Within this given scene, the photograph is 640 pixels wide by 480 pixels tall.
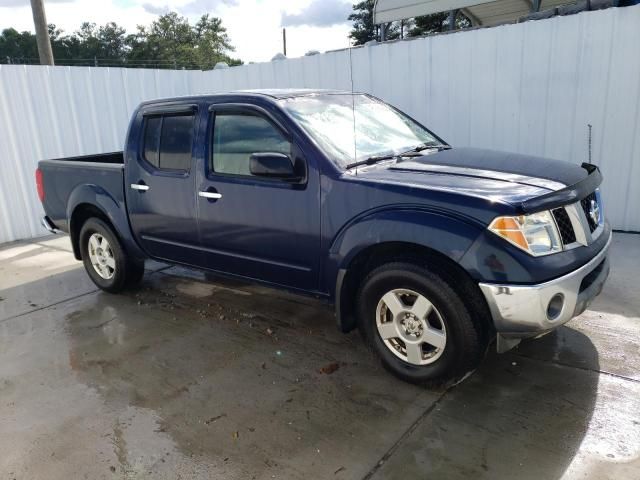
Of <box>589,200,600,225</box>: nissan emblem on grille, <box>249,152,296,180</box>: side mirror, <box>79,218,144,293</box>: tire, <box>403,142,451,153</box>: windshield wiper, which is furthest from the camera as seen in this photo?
<box>79,218,144,293</box>: tire

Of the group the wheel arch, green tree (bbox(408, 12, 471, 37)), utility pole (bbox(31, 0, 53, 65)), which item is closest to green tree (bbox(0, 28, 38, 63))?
green tree (bbox(408, 12, 471, 37))

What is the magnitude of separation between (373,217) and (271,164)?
80 centimetres

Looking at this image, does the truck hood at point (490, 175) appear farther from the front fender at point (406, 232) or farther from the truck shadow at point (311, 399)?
the truck shadow at point (311, 399)

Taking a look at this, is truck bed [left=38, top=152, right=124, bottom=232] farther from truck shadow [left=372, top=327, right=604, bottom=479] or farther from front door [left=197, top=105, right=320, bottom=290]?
truck shadow [left=372, top=327, right=604, bottom=479]

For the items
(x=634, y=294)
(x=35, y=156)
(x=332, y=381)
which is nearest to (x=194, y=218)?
(x=332, y=381)

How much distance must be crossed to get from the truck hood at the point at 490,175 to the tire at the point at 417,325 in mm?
541

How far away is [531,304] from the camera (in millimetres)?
2771

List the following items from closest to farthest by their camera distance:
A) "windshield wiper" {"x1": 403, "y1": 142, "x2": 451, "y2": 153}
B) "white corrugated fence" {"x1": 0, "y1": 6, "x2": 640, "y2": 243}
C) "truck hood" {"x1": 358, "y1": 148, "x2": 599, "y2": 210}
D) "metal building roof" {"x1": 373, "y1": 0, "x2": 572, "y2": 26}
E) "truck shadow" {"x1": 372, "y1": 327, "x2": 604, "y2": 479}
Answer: "truck shadow" {"x1": 372, "y1": 327, "x2": 604, "y2": 479} → "truck hood" {"x1": 358, "y1": 148, "x2": 599, "y2": 210} → "windshield wiper" {"x1": 403, "y1": 142, "x2": 451, "y2": 153} → "white corrugated fence" {"x1": 0, "y1": 6, "x2": 640, "y2": 243} → "metal building roof" {"x1": 373, "y1": 0, "x2": 572, "y2": 26}

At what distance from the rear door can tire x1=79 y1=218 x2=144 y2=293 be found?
43 cm

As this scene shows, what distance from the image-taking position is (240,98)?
4.01 m

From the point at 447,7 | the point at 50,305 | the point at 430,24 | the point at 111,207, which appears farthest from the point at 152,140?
the point at 430,24

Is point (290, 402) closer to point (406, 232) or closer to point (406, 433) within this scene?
point (406, 433)

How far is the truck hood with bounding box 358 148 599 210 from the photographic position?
9.71ft

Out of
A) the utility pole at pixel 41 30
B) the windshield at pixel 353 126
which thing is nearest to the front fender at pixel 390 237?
the windshield at pixel 353 126
